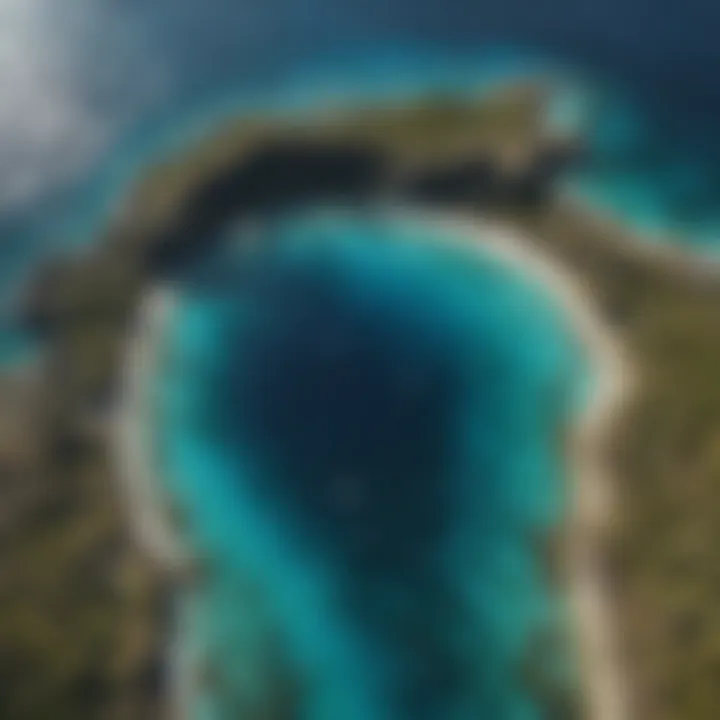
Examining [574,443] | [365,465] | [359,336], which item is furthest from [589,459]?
[359,336]

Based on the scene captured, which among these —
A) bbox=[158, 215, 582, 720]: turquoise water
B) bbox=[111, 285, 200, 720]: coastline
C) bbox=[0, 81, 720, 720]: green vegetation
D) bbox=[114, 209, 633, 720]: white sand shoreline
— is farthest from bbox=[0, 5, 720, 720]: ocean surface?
bbox=[0, 81, 720, 720]: green vegetation

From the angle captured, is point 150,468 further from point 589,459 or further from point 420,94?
point 420,94

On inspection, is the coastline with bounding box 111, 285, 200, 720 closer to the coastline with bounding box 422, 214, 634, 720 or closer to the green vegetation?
the green vegetation

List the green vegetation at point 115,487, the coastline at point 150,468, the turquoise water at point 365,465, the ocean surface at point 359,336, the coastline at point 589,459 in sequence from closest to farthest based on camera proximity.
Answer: the green vegetation at point 115,487
the coastline at point 589,459
the turquoise water at point 365,465
the coastline at point 150,468
the ocean surface at point 359,336

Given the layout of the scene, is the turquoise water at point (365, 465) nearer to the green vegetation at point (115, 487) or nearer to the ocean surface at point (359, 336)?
the ocean surface at point (359, 336)

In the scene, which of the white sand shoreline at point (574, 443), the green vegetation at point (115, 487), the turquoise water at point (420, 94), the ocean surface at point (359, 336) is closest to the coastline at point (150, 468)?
the white sand shoreline at point (574, 443)

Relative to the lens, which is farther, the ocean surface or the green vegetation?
the ocean surface
